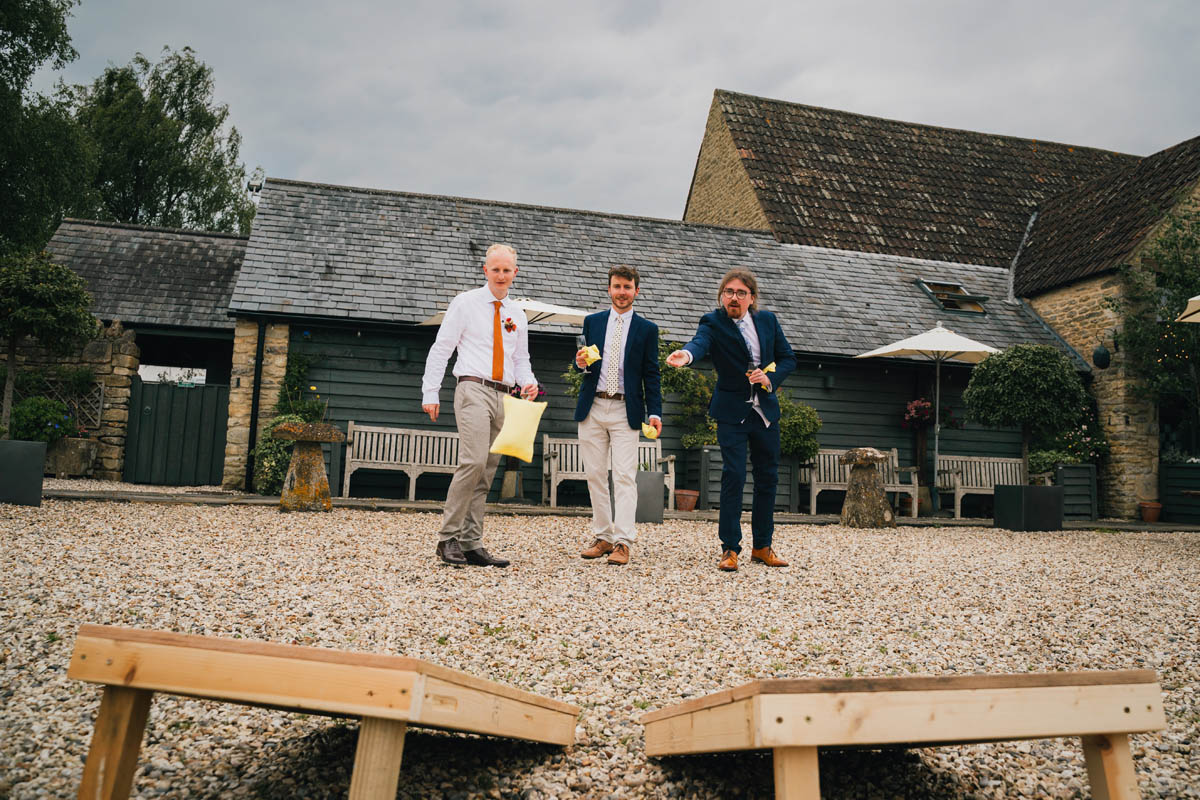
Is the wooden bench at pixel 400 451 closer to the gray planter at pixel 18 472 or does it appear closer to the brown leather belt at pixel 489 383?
the gray planter at pixel 18 472

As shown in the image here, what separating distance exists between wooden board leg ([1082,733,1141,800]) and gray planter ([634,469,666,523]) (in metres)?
6.49

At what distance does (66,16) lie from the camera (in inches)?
744

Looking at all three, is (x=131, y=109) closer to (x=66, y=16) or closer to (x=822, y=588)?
(x=66, y=16)

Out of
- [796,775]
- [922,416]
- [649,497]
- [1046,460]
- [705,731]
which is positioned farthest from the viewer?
[922,416]

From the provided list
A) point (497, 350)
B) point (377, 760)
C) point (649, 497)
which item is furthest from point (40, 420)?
point (377, 760)

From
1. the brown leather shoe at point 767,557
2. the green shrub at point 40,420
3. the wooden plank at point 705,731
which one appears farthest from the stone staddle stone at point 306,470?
the wooden plank at point 705,731

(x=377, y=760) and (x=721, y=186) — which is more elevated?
(x=721, y=186)

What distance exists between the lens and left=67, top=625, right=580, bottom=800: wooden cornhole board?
138 centimetres

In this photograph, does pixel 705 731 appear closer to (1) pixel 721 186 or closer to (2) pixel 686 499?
(2) pixel 686 499

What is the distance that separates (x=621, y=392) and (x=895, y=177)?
14.1 metres

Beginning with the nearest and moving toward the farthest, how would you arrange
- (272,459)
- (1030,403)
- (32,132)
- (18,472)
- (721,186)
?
(18,472)
(1030,403)
(272,459)
(721,186)
(32,132)

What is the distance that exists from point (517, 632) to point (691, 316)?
8906mm

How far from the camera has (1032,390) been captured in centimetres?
945

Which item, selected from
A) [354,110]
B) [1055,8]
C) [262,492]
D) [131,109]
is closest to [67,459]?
[262,492]
